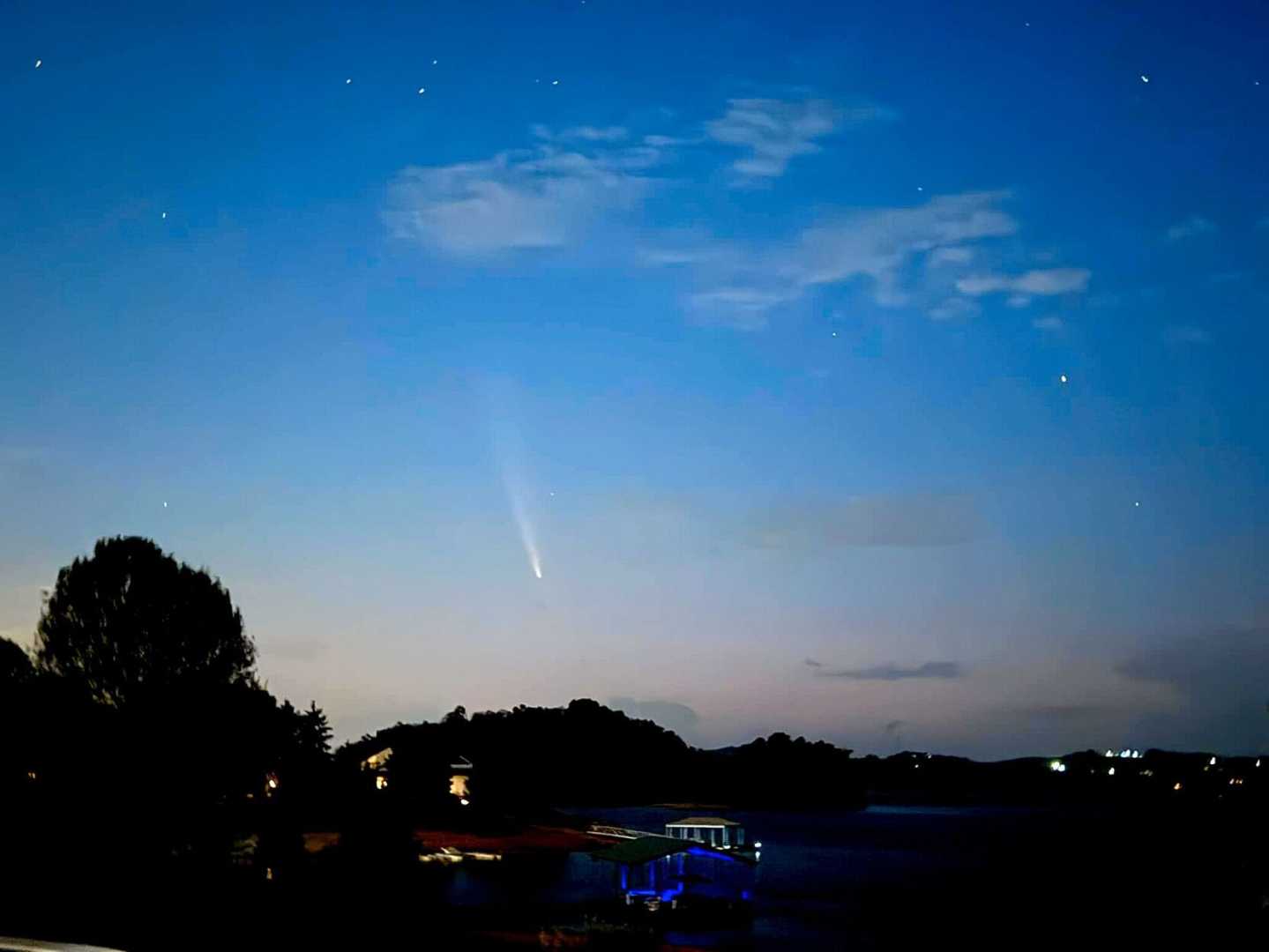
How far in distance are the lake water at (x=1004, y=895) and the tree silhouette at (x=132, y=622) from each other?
23684 mm

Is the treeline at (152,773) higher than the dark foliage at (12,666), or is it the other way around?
the dark foliage at (12,666)

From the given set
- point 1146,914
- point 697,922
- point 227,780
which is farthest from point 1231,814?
point 227,780

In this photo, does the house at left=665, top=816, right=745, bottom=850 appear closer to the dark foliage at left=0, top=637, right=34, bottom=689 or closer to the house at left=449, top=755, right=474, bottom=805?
the house at left=449, top=755, right=474, bottom=805

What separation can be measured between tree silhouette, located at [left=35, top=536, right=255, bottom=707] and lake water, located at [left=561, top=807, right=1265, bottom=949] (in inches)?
932

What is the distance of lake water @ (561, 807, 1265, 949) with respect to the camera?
Result: 6512 cm

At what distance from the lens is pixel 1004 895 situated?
3593 inches

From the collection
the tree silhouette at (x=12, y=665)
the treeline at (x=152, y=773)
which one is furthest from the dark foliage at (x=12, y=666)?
the treeline at (x=152, y=773)

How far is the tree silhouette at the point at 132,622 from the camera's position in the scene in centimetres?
4928

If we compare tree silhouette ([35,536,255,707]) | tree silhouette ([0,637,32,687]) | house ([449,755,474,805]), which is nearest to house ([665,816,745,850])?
house ([449,755,474,805])

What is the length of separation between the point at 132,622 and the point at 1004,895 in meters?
68.7

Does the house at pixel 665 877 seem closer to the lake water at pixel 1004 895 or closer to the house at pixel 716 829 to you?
the lake water at pixel 1004 895

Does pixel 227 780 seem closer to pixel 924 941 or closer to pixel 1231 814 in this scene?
pixel 924 941

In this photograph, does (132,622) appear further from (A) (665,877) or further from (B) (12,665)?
(A) (665,877)

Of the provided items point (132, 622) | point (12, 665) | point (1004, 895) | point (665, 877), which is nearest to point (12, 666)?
point (12, 665)
